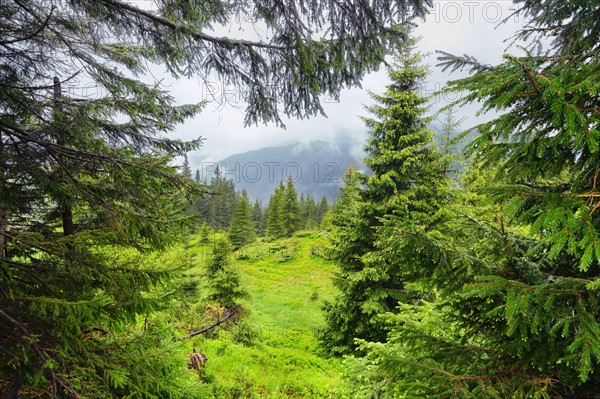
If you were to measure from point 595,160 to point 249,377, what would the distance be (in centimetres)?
1030

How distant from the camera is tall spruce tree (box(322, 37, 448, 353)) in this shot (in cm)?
1162

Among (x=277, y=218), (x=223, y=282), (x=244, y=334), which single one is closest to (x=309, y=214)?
(x=277, y=218)

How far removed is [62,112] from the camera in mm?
3758

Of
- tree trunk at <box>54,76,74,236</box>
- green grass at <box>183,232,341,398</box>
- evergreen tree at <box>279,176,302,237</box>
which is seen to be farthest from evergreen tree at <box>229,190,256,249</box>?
tree trunk at <box>54,76,74,236</box>

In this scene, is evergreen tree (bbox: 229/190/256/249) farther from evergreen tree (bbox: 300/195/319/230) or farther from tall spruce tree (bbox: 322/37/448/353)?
tall spruce tree (bbox: 322/37/448/353)

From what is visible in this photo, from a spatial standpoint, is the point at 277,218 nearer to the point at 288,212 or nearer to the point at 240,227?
the point at 288,212

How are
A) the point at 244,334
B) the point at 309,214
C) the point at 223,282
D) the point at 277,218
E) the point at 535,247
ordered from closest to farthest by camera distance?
the point at 535,247
the point at 244,334
the point at 223,282
the point at 277,218
the point at 309,214

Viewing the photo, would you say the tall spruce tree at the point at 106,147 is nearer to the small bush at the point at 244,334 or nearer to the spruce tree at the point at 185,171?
the spruce tree at the point at 185,171

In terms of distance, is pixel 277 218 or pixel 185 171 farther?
pixel 277 218

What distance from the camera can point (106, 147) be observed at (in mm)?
3738

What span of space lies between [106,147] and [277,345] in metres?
14.2

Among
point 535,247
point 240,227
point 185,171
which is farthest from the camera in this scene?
point 240,227

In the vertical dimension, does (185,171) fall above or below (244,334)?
above

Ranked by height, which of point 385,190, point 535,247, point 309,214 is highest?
point 385,190
